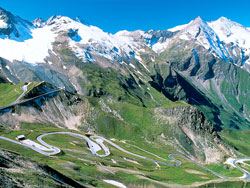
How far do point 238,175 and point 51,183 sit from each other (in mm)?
151571

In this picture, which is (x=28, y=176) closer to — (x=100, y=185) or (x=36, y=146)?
(x=100, y=185)

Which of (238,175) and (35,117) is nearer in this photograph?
(238,175)

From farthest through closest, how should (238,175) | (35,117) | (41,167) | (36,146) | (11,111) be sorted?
(35,117), (11,111), (238,175), (36,146), (41,167)

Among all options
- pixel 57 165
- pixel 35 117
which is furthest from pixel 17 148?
pixel 35 117

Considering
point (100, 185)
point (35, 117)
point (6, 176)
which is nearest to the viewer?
point (6, 176)

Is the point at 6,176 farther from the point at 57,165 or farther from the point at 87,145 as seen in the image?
the point at 87,145

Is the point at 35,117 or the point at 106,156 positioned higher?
the point at 35,117

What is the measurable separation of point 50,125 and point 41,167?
6338 inches

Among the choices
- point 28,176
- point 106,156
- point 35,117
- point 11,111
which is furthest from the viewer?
point 35,117

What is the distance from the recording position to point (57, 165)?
78438 mm

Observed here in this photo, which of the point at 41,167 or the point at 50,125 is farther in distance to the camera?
the point at 50,125

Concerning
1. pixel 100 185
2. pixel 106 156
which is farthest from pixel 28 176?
pixel 106 156

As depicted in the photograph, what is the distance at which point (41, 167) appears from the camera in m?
44.9

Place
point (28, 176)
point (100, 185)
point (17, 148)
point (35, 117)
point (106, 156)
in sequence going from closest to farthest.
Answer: point (28, 176), point (100, 185), point (17, 148), point (106, 156), point (35, 117)
